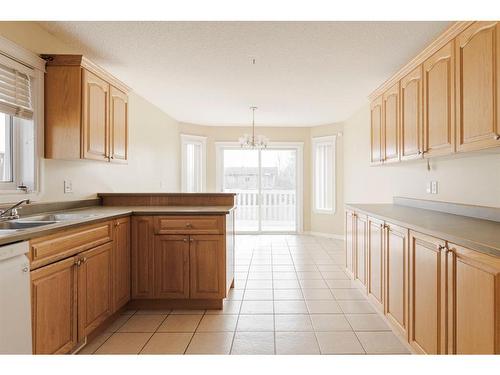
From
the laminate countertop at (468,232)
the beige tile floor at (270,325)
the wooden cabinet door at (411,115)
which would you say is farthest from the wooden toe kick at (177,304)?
the wooden cabinet door at (411,115)

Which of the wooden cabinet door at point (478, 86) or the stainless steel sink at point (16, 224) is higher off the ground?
the wooden cabinet door at point (478, 86)

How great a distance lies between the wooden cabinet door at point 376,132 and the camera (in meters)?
3.50

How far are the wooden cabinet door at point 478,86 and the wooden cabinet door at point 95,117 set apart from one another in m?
2.86

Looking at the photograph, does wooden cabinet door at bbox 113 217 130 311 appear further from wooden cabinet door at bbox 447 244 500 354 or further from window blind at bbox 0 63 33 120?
wooden cabinet door at bbox 447 244 500 354

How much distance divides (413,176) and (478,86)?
1823mm

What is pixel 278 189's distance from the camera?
23.2ft

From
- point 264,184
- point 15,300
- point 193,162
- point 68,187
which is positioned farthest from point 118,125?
point 264,184

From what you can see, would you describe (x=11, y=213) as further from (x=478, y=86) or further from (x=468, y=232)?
(x=478, y=86)

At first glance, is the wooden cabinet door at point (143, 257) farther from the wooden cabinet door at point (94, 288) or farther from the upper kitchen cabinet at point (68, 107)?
the upper kitchen cabinet at point (68, 107)

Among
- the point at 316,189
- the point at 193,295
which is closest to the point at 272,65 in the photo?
the point at 193,295

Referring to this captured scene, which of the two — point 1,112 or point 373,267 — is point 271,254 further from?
point 1,112

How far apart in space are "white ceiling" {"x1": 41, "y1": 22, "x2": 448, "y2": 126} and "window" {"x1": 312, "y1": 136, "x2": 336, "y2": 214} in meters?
1.91

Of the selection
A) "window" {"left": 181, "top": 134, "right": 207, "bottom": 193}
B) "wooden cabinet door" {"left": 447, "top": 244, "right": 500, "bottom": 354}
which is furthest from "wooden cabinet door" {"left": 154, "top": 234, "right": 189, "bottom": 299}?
"window" {"left": 181, "top": 134, "right": 207, "bottom": 193}

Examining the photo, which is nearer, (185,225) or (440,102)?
(440,102)
